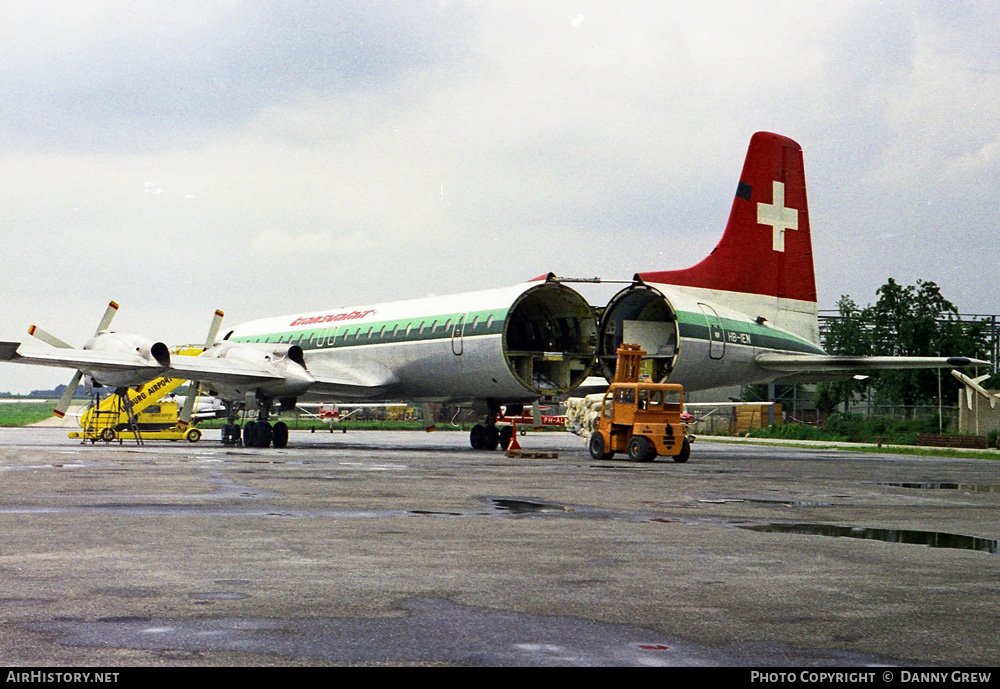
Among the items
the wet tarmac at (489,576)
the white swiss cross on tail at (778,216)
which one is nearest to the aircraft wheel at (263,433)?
the white swiss cross on tail at (778,216)

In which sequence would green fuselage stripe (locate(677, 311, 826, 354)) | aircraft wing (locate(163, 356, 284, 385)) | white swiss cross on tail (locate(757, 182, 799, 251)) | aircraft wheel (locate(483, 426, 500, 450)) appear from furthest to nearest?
aircraft wheel (locate(483, 426, 500, 450)) < white swiss cross on tail (locate(757, 182, 799, 251)) < aircraft wing (locate(163, 356, 284, 385)) < green fuselage stripe (locate(677, 311, 826, 354))

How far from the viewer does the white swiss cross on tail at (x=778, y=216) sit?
33750 millimetres

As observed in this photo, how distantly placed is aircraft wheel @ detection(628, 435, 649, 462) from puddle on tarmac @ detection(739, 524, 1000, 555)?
1447cm

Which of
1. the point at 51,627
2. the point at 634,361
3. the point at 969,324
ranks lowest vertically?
the point at 51,627

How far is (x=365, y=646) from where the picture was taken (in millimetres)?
5754

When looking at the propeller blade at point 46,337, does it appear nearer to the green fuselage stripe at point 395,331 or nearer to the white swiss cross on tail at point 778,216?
the green fuselage stripe at point 395,331

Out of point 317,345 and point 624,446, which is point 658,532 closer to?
point 624,446

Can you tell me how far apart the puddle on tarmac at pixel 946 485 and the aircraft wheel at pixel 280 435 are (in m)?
20.5

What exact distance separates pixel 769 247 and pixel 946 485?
15.0m

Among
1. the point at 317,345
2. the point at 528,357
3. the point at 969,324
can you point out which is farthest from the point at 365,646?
the point at 969,324

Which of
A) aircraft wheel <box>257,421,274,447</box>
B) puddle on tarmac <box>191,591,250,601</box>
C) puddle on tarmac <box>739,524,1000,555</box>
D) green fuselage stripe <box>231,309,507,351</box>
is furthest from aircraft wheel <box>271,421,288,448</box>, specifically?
puddle on tarmac <box>191,591,250,601</box>

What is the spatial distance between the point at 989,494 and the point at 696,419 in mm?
55392

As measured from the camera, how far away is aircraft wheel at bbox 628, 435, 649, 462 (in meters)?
26.8

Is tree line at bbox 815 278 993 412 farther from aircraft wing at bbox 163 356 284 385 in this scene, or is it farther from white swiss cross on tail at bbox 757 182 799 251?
aircraft wing at bbox 163 356 284 385
